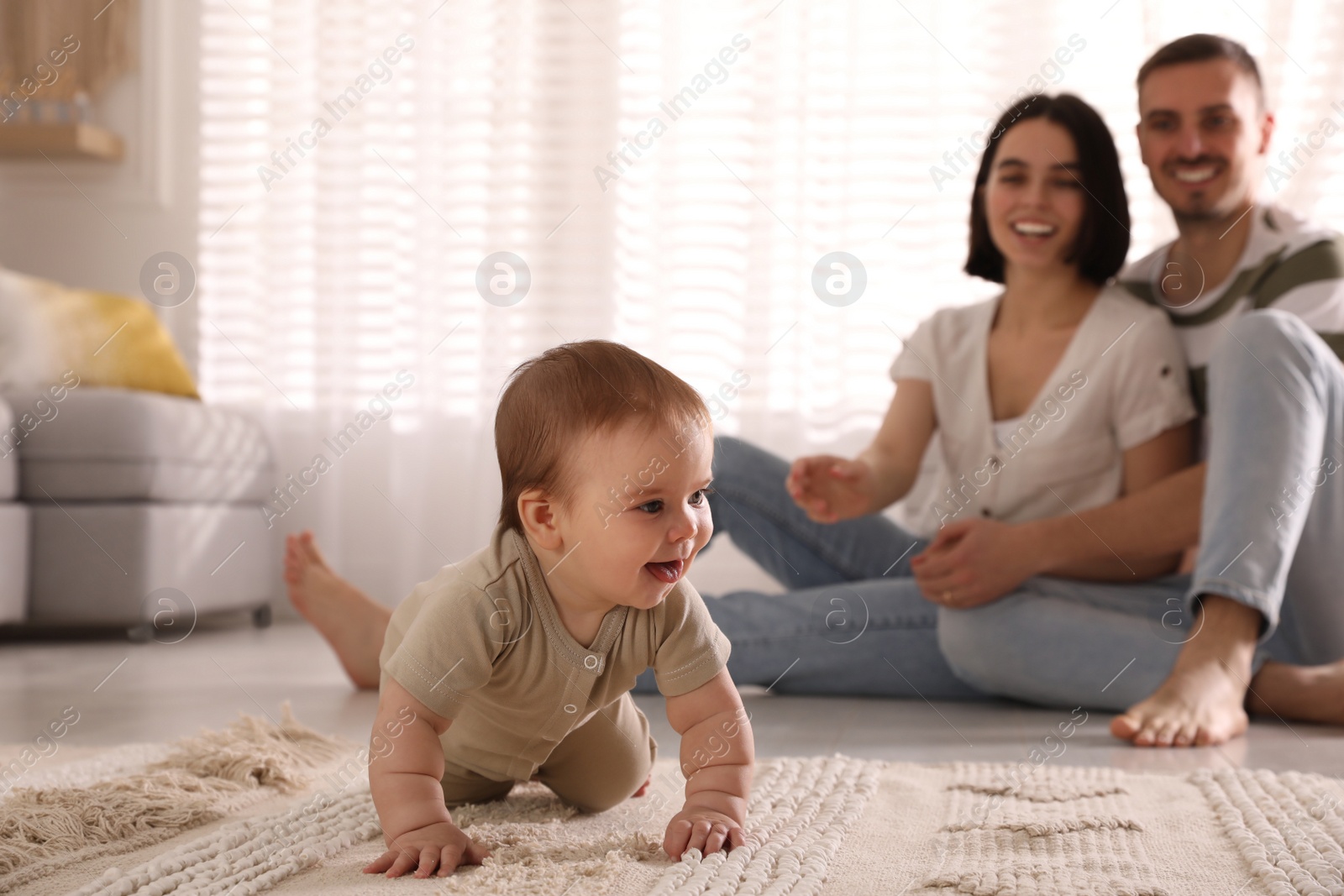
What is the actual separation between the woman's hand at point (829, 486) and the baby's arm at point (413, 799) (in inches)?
28.9

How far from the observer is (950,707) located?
1.36 m

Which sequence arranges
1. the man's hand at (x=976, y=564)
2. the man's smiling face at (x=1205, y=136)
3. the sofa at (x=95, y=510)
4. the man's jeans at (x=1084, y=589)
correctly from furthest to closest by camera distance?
the sofa at (x=95, y=510), the man's smiling face at (x=1205, y=136), the man's hand at (x=976, y=564), the man's jeans at (x=1084, y=589)

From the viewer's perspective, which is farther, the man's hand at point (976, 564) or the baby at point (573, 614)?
the man's hand at point (976, 564)

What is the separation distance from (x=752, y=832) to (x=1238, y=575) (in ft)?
2.21

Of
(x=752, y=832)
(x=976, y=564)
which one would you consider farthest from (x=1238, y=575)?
(x=752, y=832)

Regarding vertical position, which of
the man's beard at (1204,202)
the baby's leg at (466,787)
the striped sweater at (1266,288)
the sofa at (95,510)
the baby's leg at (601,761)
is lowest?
the sofa at (95,510)

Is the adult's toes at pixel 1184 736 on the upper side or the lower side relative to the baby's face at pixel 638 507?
lower

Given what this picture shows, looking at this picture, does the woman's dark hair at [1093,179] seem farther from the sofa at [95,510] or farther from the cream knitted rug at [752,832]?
the sofa at [95,510]

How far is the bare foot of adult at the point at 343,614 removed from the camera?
1.40 m

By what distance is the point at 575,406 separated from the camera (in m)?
0.66

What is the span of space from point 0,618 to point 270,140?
4.28ft

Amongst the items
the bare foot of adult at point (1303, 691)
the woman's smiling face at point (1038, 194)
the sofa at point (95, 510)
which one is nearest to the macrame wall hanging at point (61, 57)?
the sofa at point (95, 510)

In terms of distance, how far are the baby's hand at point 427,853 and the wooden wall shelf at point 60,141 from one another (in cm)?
258

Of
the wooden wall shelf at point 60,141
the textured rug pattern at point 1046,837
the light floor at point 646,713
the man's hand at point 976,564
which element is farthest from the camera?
the wooden wall shelf at point 60,141
